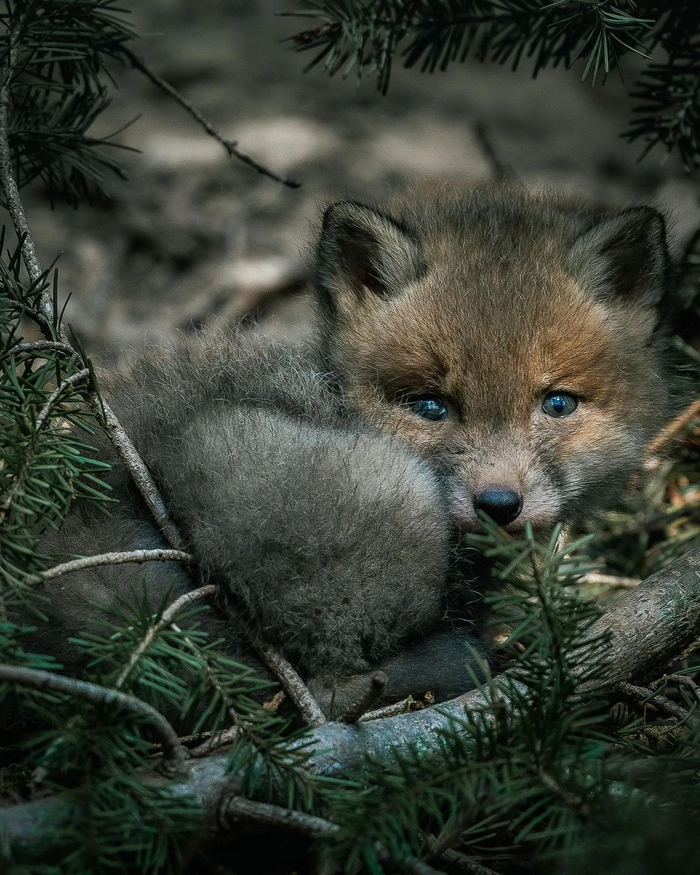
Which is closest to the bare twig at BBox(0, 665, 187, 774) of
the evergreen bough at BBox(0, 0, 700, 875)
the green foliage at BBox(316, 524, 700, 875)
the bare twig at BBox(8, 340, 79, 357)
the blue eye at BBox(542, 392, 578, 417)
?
the evergreen bough at BBox(0, 0, 700, 875)

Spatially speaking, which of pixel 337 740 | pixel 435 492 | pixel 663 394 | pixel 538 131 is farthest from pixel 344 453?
pixel 538 131

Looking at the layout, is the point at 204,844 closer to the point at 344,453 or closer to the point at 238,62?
the point at 344,453

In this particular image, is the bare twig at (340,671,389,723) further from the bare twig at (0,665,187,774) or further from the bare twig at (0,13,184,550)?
the bare twig at (0,13,184,550)

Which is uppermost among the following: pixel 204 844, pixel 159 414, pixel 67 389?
pixel 67 389

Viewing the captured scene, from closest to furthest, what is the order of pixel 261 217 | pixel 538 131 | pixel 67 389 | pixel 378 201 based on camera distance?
pixel 67 389
pixel 378 201
pixel 261 217
pixel 538 131

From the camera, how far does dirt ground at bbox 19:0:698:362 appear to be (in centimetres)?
503

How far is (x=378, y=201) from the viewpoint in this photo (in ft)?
11.0

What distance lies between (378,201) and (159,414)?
158 cm

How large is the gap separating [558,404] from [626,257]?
0.65 m

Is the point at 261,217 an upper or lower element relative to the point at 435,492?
lower

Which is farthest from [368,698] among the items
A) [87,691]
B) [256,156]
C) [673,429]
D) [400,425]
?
[256,156]

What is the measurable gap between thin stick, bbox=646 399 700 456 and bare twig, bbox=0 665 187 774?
6.69 feet

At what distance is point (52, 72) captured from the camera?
8.79 ft

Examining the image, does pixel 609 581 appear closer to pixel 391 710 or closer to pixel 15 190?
pixel 391 710
